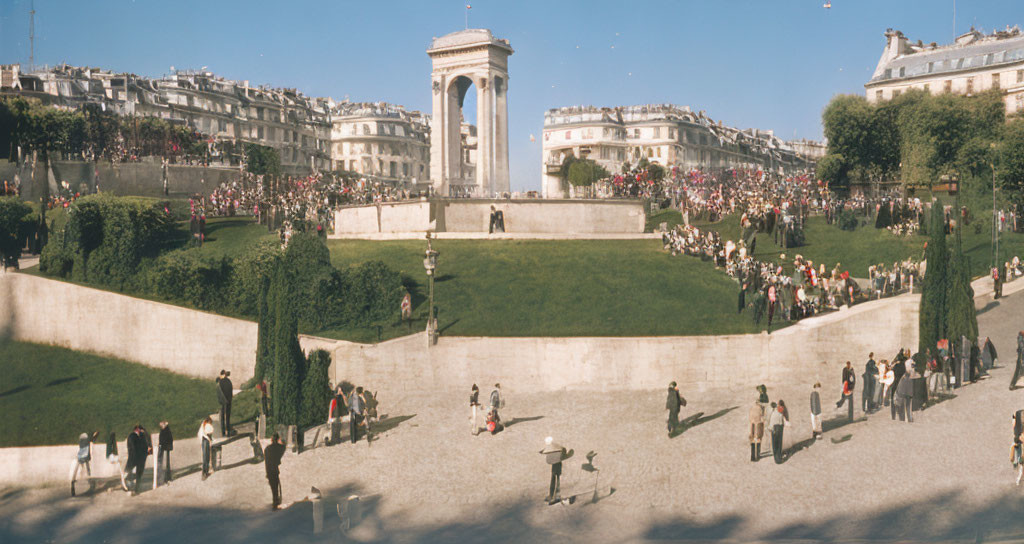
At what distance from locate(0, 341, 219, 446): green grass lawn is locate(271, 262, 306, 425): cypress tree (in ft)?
10.6

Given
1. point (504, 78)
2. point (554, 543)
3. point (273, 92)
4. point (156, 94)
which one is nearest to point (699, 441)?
point (554, 543)

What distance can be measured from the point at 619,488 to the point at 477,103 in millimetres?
41818

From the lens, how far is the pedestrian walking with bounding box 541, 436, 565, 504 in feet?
59.6

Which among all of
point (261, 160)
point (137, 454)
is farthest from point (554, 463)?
point (261, 160)

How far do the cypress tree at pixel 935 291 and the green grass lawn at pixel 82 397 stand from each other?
21403mm

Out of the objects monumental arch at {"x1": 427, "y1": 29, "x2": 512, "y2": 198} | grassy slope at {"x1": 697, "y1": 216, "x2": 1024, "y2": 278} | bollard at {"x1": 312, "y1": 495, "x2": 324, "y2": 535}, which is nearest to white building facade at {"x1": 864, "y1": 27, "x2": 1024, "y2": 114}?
grassy slope at {"x1": 697, "y1": 216, "x2": 1024, "y2": 278}

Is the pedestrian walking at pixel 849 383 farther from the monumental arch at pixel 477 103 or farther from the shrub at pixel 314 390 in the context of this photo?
the monumental arch at pixel 477 103

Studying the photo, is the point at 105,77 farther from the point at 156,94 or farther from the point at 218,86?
the point at 218,86

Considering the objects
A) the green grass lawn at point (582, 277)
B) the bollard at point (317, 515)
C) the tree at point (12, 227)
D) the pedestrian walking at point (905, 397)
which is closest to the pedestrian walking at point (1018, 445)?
the pedestrian walking at point (905, 397)

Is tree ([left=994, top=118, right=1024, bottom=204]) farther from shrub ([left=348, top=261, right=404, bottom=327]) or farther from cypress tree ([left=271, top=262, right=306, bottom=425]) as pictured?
cypress tree ([left=271, top=262, right=306, bottom=425])

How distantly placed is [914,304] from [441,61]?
38074 mm

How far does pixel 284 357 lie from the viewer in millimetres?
24688

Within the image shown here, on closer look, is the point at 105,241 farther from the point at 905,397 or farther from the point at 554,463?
the point at 905,397

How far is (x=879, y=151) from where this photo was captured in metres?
59.2
